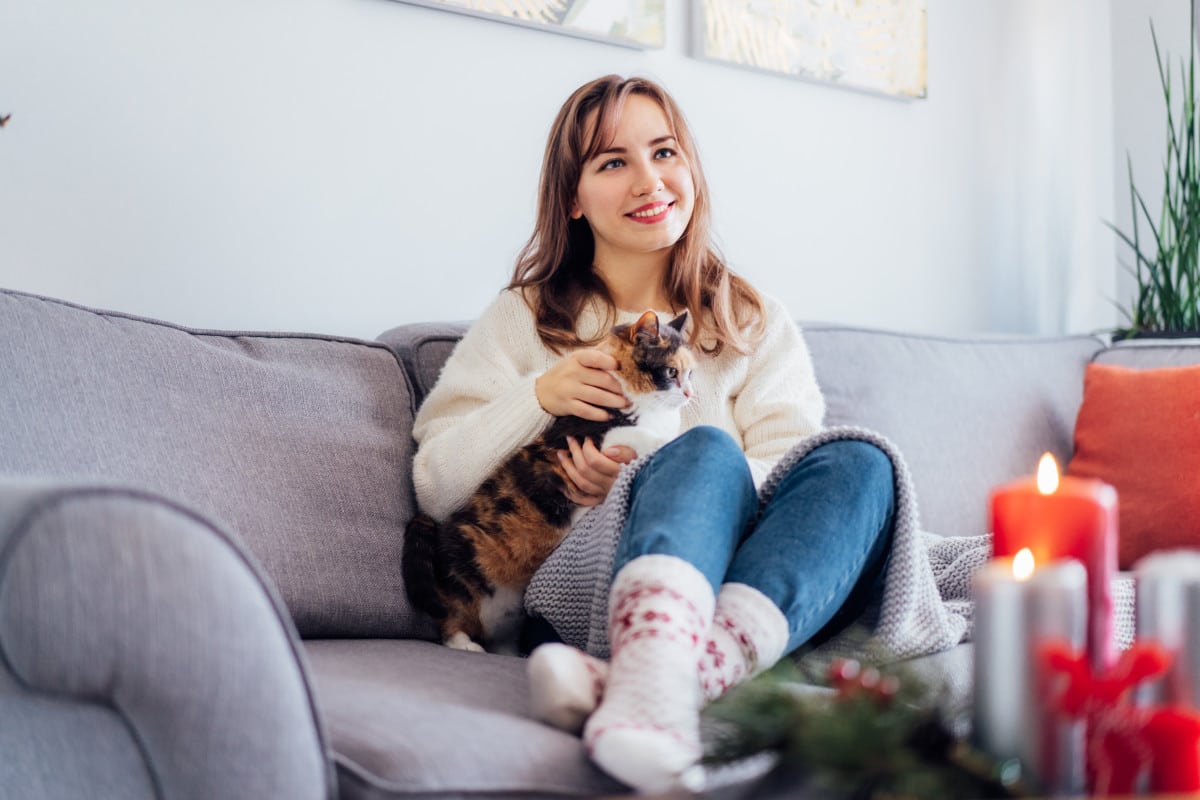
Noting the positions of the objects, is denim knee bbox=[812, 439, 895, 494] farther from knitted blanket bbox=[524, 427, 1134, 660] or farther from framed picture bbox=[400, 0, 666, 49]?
framed picture bbox=[400, 0, 666, 49]

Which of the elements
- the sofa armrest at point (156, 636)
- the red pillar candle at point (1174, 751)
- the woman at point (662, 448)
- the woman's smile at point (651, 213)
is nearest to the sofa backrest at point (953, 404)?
the woman at point (662, 448)

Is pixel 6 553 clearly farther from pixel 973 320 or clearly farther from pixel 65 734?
pixel 973 320

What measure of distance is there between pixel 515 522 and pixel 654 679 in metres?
0.55

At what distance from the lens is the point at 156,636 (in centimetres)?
87

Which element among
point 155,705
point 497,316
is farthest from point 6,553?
point 497,316

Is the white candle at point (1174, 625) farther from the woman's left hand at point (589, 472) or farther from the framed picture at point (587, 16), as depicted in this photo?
the framed picture at point (587, 16)

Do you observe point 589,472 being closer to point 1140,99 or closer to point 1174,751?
point 1174,751

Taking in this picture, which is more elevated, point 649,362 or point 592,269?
point 592,269

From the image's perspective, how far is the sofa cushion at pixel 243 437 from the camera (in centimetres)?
134

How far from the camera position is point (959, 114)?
2.95m

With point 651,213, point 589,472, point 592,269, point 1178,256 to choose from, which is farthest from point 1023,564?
point 1178,256

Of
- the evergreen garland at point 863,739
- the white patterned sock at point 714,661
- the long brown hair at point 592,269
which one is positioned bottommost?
the white patterned sock at point 714,661

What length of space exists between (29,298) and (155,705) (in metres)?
0.74

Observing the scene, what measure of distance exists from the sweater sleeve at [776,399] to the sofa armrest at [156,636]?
925 mm
